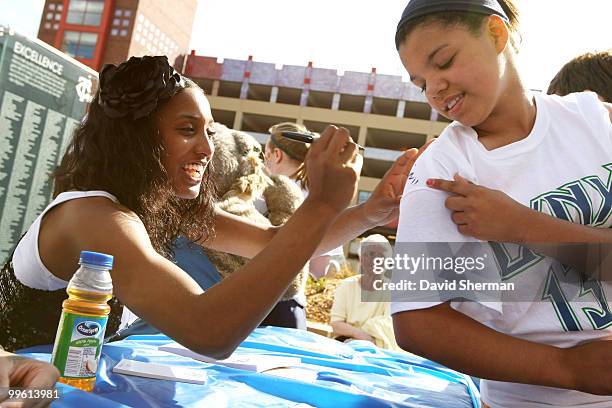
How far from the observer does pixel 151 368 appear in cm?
131

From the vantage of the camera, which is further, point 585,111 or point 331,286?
point 331,286

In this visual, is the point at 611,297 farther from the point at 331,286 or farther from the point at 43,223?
the point at 331,286

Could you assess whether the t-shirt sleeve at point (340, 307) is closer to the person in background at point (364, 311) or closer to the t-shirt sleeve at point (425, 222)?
the person in background at point (364, 311)

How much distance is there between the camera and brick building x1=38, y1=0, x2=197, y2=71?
2877 centimetres

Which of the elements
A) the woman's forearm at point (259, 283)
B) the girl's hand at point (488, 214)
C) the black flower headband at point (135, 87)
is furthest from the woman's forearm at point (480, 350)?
the black flower headband at point (135, 87)

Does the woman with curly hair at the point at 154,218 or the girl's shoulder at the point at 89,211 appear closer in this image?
the woman with curly hair at the point at 154,218

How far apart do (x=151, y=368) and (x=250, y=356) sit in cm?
41

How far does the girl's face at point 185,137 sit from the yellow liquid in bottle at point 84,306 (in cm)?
65

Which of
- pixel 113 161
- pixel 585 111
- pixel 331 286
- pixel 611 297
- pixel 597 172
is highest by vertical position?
pixel 585 111

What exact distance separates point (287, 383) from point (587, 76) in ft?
5.58

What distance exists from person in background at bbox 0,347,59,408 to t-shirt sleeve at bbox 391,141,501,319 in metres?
0.71

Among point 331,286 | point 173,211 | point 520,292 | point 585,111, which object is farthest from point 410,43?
point 331,286

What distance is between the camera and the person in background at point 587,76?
2150mm

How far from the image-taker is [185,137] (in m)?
1.67
